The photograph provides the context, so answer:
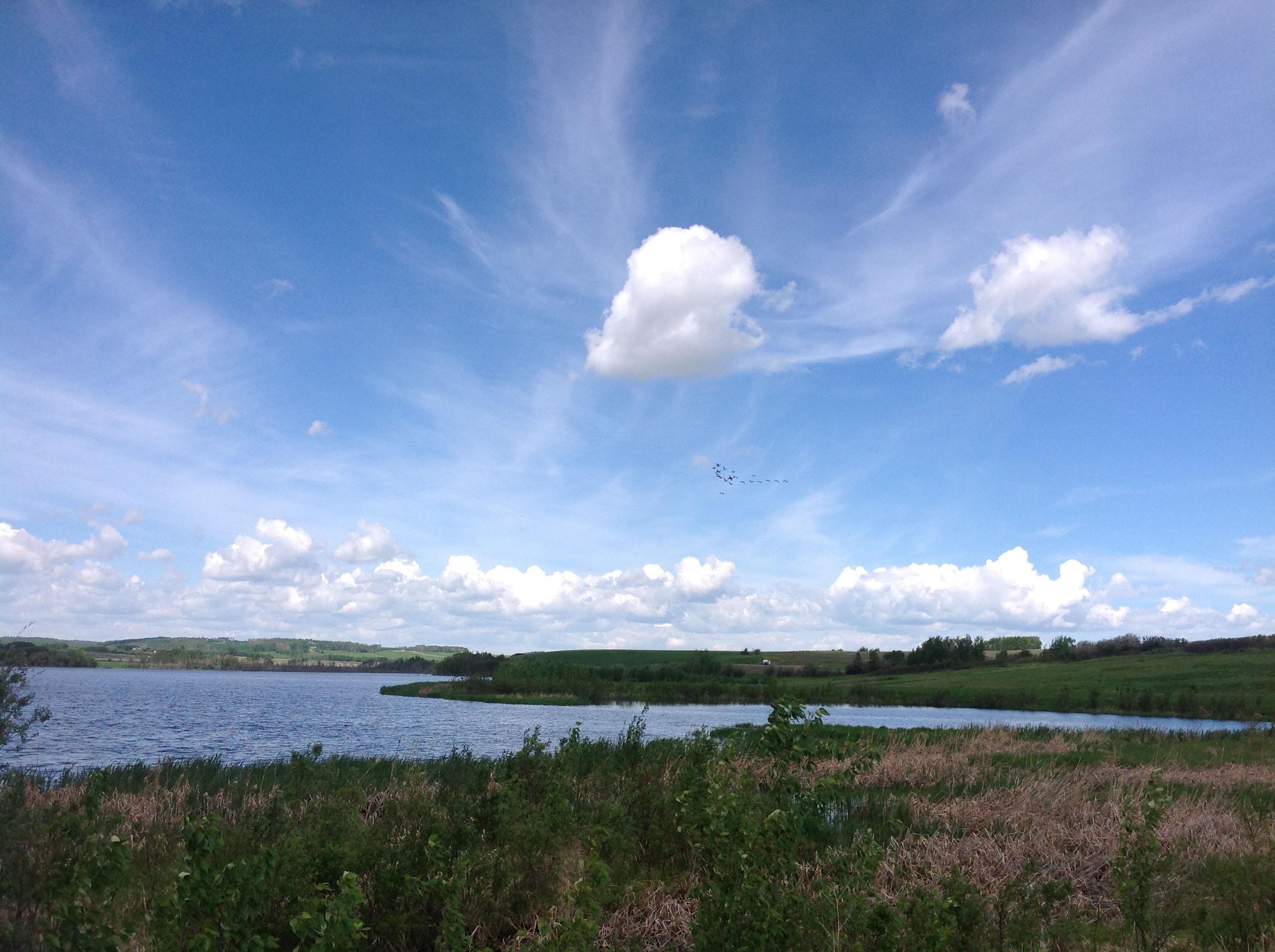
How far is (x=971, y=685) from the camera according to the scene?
4070 inches

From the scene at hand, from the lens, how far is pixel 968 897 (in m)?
8.00

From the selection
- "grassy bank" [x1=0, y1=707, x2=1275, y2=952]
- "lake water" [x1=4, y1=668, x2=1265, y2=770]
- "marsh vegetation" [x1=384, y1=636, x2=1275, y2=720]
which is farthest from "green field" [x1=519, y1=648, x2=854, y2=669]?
"grassy bank" [x1=0, y1=707, x2=1275, y2=952]

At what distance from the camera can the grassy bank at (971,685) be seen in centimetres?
7631

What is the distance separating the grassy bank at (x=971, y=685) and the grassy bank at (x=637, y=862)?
196ft

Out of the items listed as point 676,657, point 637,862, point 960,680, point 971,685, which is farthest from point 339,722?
point 676,657

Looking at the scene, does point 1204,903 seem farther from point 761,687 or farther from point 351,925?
point 761,687

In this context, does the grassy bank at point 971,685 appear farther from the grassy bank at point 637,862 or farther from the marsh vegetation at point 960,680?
the grassy bank at point 637,862

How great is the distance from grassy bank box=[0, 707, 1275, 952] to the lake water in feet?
22.3

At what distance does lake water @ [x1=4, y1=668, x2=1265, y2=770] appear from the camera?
110 ft

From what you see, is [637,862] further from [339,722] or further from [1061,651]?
[1061,651]

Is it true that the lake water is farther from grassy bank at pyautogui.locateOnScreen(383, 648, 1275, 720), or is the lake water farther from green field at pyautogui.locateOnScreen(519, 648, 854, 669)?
green field at pyautogui.locateOnScreen(519, 648, 854, 669)

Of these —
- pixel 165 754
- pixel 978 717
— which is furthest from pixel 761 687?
pixel 165 754

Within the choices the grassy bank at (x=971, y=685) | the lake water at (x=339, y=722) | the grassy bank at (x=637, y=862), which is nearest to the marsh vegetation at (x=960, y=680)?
the grassy bank at (x=971, y=685)

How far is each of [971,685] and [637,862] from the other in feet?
339
